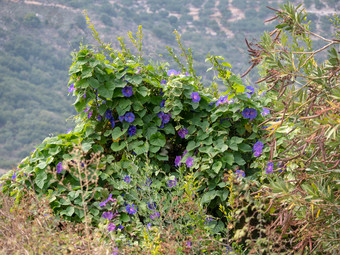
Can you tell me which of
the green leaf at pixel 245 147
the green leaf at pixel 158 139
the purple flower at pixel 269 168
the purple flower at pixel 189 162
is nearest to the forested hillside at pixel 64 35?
the green leaf at pixel 158 139

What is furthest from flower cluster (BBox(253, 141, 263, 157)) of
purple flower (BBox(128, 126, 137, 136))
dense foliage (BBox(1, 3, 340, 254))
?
purple flower (BBox(128, 126, 137, 136))

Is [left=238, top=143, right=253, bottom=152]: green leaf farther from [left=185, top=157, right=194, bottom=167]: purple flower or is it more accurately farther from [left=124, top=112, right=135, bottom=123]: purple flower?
[left=124, top=112, right=135, bottom=123]: purple flower

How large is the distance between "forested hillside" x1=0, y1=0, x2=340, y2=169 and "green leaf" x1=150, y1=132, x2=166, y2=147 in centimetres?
1691

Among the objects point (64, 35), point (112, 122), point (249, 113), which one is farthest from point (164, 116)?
point (64, 35)

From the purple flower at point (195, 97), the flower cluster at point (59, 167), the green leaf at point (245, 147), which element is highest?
the purple flower at point (195, 97)

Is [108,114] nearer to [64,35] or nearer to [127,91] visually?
[127,91]

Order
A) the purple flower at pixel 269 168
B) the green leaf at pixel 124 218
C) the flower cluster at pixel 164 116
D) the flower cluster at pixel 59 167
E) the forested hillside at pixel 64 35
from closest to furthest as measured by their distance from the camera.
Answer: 1. the purple flower at pixel 269 168
2. the green leaf at pixel 124 218
3. the flower cluster at pixel 59 167
4. the flower cluster at pixel 164 116
5. the forested hillside at pixel 64 35

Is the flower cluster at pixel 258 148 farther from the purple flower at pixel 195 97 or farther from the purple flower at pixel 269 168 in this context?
the purple flower at pixel 195 97

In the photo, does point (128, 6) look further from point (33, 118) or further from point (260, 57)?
point (260, 57)

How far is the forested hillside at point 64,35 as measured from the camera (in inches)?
854

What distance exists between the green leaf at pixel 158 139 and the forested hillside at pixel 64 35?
1691cm

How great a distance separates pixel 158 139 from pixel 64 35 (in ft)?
94.0

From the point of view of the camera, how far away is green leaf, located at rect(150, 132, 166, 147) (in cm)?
295

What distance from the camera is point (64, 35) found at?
29766 millimetres
